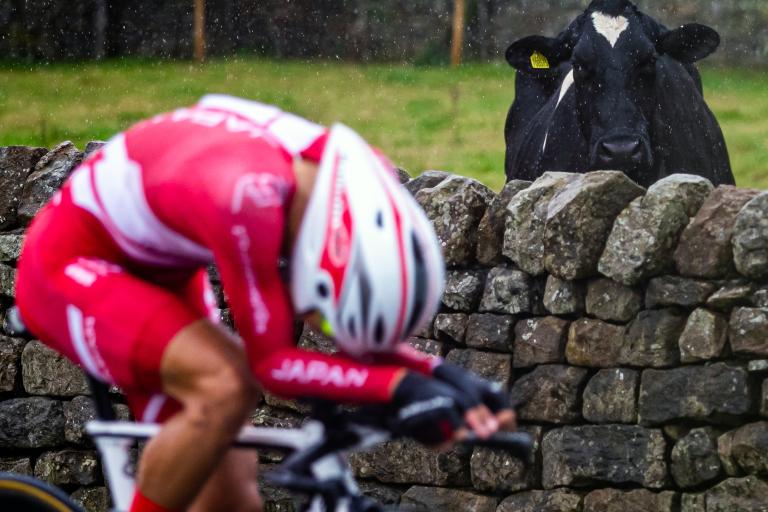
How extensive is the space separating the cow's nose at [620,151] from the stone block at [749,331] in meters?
3.92

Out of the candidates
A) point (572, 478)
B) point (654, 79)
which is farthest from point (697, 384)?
point (654, 79)

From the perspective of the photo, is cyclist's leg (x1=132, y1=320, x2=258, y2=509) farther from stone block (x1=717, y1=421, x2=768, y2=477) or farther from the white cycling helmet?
stone block (x1=717, y1=421, x2=768, y2=477)

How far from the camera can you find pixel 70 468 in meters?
7.10

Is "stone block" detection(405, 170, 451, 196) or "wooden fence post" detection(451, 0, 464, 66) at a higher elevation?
"stone block" detection(405, 170, 451, 196)

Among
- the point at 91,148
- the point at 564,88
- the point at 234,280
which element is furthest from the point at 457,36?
the point at 234,280

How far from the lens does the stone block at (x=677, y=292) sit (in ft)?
18.2

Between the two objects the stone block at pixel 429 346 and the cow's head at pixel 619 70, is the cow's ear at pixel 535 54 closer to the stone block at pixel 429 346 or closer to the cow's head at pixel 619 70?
the cow's head at pixel 619 70

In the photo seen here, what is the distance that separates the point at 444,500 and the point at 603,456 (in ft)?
2.42

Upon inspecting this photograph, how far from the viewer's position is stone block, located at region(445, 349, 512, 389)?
6.04m

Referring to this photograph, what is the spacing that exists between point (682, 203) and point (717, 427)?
783mm

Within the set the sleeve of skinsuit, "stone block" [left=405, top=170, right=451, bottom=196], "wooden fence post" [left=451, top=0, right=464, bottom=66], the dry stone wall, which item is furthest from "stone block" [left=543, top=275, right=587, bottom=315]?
"wooden fence post" [left=451, top=0, right=464, bottom=66]

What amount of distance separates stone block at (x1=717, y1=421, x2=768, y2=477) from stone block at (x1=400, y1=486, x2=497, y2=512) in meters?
0.98

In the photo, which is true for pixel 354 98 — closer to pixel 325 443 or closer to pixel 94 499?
pixel 94 499

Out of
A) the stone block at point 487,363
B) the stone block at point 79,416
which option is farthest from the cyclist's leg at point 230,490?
the stone block at point 79,416
